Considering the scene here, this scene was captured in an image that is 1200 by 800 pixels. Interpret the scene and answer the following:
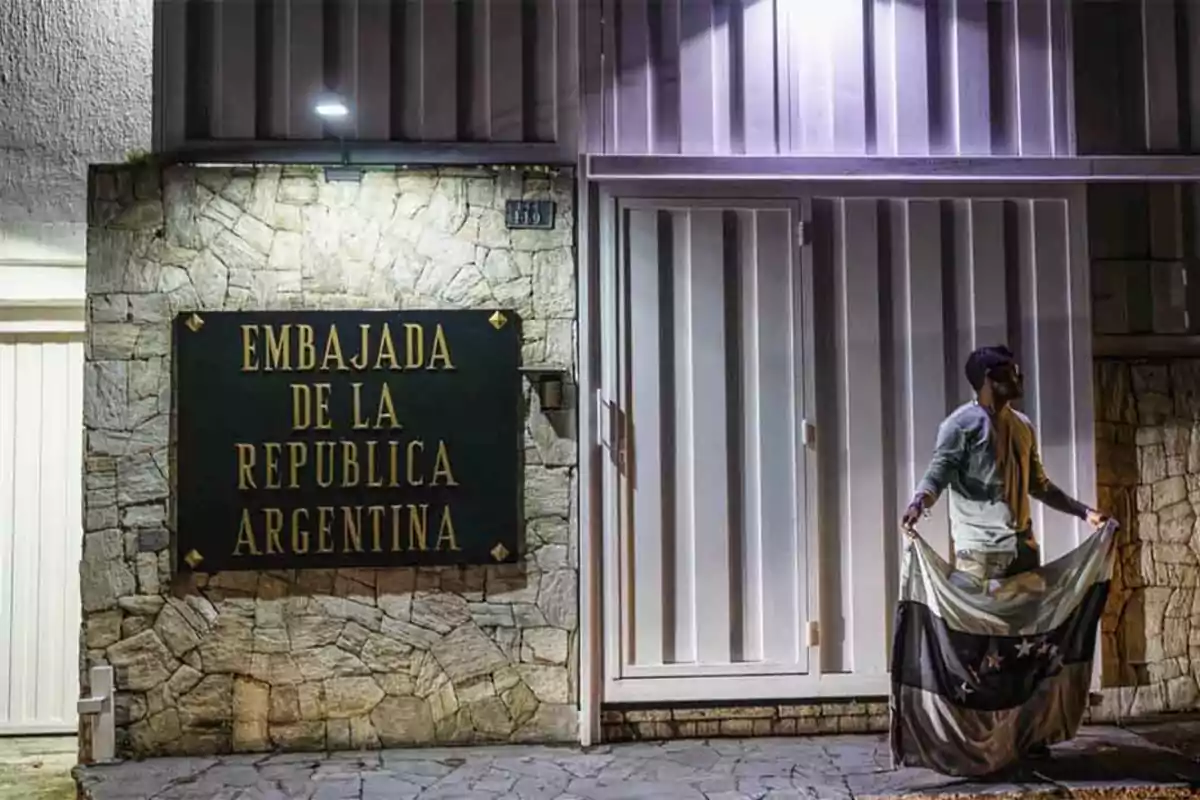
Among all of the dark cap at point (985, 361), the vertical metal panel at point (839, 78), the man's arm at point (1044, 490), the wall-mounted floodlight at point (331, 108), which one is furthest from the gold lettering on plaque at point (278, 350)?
the man's arm at point (1044, 490)

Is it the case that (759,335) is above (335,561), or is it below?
above

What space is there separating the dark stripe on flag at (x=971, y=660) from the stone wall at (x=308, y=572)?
6.06 feet

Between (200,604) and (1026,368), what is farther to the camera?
(1026,368)

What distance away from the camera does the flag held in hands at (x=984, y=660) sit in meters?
4.80

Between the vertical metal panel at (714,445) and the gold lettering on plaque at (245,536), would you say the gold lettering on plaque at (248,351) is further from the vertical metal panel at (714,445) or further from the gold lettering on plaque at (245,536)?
the vertical metal panel at (714,445)

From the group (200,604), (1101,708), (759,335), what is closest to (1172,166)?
(759,335)

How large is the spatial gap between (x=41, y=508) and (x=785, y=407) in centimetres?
465

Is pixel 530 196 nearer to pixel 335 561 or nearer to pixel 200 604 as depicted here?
pixel 335 561

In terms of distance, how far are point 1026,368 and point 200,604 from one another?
195 inches

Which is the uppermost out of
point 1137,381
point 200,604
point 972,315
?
point 972,315

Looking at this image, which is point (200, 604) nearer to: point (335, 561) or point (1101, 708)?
point (335, 561)

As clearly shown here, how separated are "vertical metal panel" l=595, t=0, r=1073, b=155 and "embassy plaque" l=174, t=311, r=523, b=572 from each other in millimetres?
1622

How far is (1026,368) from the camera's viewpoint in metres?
5.88

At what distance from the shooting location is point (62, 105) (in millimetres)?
6180
